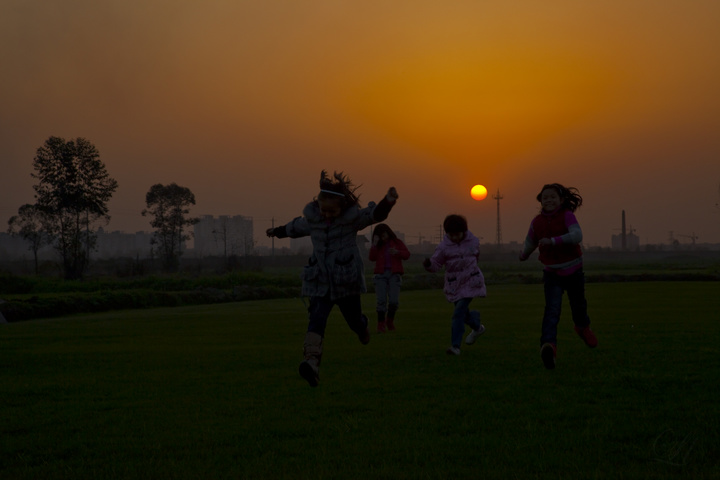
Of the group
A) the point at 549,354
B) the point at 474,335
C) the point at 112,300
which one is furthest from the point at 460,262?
the point at 112,300

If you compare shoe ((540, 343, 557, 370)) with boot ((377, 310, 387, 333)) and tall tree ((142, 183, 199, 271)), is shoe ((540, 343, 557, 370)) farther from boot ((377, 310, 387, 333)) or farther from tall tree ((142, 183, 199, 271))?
tall tree ((142, 183, 199, 271))

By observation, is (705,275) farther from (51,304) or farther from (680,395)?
(680,395)

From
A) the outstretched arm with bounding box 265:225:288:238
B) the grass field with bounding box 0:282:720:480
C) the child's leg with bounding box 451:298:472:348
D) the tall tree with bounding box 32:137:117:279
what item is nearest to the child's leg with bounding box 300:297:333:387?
the grass field with bounding box 0:282:720:480

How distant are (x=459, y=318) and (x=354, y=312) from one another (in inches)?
120

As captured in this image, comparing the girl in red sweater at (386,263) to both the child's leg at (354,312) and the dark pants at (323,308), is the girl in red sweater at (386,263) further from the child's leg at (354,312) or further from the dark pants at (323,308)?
the dark pants at (323,308)

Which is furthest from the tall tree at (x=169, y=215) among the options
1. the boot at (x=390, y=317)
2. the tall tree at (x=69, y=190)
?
the boot at (x=390, y=317)

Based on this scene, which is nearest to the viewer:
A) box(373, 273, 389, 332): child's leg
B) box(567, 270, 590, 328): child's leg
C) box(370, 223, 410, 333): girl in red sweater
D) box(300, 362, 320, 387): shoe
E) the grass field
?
the grass field

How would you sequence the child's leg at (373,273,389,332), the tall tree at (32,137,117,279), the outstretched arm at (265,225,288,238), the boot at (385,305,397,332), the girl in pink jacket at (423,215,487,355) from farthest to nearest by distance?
the tall tree at (32,137,117,279), the boot at (385,305,397,332), the child's leg at (373,273,389,332), the girl in pink jacket at (423,215,487,355), the outstretched arm at (265,225,288,238)

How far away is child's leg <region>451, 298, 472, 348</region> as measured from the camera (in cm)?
1105

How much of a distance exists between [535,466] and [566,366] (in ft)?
16.2

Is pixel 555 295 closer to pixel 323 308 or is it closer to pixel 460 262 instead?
pixel 460 262

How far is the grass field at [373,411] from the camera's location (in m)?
5.15

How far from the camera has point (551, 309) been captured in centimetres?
932

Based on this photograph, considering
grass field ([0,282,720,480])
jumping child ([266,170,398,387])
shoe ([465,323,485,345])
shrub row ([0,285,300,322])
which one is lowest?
shrub row ([0,285,300,322])
